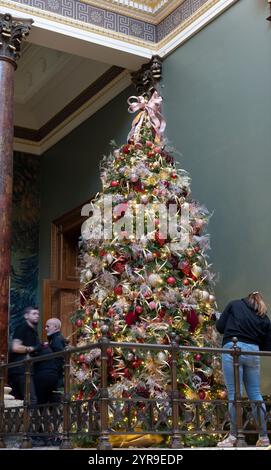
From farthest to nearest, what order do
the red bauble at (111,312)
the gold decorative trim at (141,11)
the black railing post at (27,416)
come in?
1. the gold decorative trim at (141,11)
2. the red bauble at (111,312)
3. the black railing post at (27,416)

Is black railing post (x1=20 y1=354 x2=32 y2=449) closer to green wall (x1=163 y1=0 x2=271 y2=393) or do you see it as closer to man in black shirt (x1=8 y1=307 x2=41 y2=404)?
man in black shirt (x1=8 y1=307 x2=41 y2=404)

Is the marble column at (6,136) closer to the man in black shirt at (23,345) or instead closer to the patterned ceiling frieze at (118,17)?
the patterned ceiling frieze at (118,17)

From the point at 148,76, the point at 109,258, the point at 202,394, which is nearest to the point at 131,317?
the point at 109,258

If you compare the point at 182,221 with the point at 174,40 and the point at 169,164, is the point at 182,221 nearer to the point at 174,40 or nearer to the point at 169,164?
the point at 169,164

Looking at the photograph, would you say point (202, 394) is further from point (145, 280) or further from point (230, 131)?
point (230, 131)

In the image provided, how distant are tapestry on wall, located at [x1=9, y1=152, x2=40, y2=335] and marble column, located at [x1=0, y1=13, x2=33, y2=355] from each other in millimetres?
4484

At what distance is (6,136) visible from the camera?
860cm

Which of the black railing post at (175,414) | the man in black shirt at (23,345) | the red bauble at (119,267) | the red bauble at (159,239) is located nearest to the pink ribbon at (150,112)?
the red bauble at (159,239)

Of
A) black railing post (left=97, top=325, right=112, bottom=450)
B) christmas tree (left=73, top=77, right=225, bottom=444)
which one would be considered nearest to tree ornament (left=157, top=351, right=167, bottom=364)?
christmas tree (left=73, top=77, right=225, bottom=444)

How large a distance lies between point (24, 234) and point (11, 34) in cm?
499

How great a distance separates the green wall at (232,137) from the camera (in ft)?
26.5

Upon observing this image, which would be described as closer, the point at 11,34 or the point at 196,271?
the point at 196,271

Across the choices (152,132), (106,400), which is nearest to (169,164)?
(152,132)
